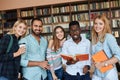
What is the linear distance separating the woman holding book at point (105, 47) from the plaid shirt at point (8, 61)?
35.2 inches

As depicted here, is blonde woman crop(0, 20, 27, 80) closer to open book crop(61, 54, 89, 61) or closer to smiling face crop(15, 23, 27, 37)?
smiling face crop(15, 23, 27, 37)

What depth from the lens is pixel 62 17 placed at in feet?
23.8

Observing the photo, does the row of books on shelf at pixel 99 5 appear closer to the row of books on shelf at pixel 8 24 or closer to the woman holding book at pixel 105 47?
the row of books on shelf at pixel 8 24

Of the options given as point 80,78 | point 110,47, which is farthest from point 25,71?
point 110,47

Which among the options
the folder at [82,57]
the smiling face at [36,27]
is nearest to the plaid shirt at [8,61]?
the smiling face at [36,27]

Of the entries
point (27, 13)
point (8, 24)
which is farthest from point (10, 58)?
point (8, 24)

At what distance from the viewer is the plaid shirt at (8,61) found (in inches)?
103

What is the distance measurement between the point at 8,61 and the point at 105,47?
111 centimetres

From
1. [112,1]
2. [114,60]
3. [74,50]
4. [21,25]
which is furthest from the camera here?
[112,1]

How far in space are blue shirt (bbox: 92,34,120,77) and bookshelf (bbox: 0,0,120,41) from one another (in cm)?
434

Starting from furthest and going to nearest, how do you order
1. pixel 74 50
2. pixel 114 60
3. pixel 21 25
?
1. pixel 21 25
2. pixel 74 50
3. pixel 114 60

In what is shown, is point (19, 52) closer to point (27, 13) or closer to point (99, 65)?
point (99, 65)

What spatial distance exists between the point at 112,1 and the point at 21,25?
4.59 m

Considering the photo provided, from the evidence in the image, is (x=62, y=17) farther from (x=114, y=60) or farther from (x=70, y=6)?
(x=114, y=60)
